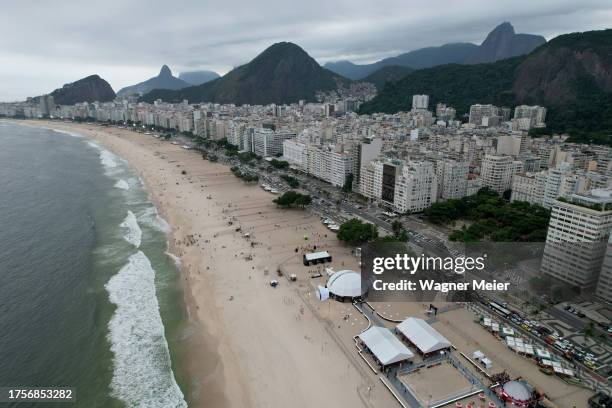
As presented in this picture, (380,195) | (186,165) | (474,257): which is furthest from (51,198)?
(474,257)

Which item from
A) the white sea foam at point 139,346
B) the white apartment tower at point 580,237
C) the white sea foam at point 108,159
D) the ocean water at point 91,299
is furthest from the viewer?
the white sea foam at point 108,159

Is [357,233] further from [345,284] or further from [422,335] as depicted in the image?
[422,335]

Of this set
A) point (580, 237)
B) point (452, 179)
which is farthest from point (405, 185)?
point (580, 237)

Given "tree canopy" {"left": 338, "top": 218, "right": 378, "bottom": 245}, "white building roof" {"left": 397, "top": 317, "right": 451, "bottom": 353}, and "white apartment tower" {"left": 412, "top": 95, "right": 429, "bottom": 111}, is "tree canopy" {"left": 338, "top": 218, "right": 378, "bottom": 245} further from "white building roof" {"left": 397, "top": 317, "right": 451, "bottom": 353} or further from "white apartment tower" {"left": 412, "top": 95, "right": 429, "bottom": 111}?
"white apartment tower" {"left": 412, "top": 95, "right": 429, "bottom": 111}

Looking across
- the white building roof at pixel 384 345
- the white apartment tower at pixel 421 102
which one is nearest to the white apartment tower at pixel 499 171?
the white building roof at pixel 384 345

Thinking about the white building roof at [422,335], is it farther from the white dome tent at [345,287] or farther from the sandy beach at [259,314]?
the white dome tent at [345,287]

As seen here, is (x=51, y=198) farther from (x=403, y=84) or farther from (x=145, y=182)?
(x=403, y=84)

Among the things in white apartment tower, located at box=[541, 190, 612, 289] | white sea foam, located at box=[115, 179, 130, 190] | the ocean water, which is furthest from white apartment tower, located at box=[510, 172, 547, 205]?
white sea foam, located at box=[115, 179, 130, 190]
